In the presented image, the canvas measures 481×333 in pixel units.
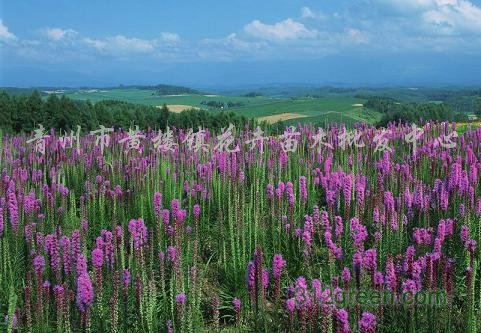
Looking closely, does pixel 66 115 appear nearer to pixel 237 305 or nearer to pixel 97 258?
pixel 97 258

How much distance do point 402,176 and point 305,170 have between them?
1.73 metres

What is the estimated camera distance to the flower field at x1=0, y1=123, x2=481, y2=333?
3.66m

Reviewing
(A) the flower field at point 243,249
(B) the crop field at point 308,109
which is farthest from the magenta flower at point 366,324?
(B) the crop field at point 308,109

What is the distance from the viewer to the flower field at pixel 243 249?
366cm

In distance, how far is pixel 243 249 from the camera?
493 centimetres

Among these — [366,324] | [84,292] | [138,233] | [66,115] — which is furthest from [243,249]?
[66,115]

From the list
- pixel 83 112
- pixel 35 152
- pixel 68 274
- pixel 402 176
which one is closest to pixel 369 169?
pixel 402 176

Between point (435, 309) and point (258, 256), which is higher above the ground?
point (258, 256)

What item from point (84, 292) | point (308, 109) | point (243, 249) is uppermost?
point (308, 109)

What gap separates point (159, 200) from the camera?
5422 millimetres

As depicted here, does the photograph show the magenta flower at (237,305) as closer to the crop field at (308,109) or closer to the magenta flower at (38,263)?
the magenta flower at (38,263)

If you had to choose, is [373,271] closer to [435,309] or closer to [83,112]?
[435,309]

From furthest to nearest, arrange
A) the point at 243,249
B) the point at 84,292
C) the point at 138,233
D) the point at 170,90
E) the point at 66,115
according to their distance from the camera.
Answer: the point at 170,90 < the point at 66,115 < the point at 243,249 < the point at 138,233 < the point at 84,292

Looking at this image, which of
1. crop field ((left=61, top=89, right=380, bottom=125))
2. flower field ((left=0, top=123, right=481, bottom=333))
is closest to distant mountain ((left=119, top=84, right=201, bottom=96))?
crop field ((left=61, top=89, right=380, bottom=125))
